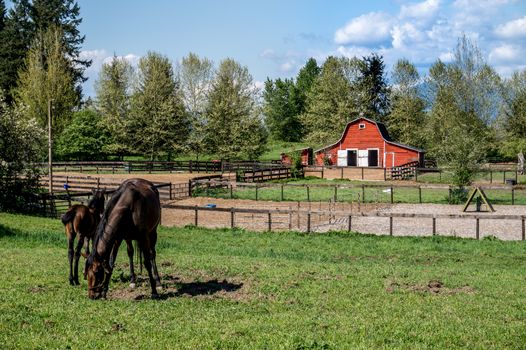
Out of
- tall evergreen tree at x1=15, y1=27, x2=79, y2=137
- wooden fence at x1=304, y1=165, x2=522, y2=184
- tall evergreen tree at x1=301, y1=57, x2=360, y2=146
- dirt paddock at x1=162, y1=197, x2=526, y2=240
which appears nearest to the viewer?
dirt paddock at x1=162, y1=197, x2=526, y2=240

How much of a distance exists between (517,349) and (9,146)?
25.3 metres

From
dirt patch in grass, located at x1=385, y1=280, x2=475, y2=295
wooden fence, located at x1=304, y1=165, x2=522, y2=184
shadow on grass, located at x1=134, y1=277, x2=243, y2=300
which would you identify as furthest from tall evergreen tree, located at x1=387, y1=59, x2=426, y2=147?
shadow on grass, located at x1=134, y1=277, x2=243, y2=300

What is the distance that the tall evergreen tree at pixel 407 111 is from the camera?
68688 millimetres

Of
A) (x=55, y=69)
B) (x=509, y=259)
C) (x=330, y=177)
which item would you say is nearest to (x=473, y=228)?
(x=509, y=259)

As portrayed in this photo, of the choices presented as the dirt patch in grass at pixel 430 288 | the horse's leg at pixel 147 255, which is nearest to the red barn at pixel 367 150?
the dirt patch in grass at pixel 430 288

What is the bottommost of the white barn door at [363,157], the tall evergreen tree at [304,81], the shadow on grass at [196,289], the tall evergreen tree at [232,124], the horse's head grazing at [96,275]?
the shadow on grass at [196,289]

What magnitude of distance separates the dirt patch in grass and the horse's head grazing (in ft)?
16.8

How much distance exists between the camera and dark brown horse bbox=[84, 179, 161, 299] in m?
9.09

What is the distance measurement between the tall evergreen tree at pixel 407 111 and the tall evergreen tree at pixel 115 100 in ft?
110

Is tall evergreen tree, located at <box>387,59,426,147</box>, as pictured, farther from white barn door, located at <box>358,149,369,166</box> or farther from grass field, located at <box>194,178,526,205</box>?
grass field, located at <box>194,178,526,205</box>

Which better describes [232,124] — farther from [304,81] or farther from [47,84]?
[304,81]

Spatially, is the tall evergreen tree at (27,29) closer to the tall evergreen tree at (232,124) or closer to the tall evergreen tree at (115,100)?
the tall evergreen tree at (115,100)

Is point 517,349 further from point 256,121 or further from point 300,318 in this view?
point 256,121

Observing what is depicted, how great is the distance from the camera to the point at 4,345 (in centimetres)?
686
